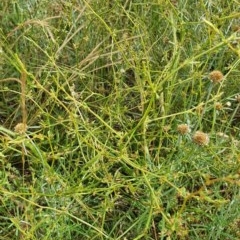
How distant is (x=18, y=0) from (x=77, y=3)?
7.3 inches

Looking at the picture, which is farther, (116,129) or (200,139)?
(116,129)

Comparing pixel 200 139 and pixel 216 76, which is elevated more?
pixel 216 76

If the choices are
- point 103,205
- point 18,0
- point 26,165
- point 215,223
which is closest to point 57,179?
point 103,205

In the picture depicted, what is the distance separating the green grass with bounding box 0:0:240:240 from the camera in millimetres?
1400

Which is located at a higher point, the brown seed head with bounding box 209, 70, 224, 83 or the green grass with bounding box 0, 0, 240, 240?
the brown seed head with bounding box 209, 70, 224, 83

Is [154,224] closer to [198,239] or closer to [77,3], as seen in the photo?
[198,239]

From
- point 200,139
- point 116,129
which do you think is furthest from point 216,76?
point 116,129

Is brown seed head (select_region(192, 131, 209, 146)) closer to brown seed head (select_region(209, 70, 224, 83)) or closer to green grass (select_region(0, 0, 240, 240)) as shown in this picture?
green grass (select_region(0, 0, 240, 240))

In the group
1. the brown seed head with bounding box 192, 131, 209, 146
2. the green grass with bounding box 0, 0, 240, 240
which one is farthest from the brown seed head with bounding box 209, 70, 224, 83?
the brown seed head with bounding box 192, 131, 209, 146

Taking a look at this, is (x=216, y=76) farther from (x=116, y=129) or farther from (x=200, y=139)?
(x=116, y=129)

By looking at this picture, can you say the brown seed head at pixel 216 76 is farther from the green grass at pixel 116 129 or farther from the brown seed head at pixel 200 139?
the brown seed head at pixel 200 139

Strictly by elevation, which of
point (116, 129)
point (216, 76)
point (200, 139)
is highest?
point (216, 76)

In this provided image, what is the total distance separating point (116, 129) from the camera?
173cm

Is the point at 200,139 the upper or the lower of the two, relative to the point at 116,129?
upper
